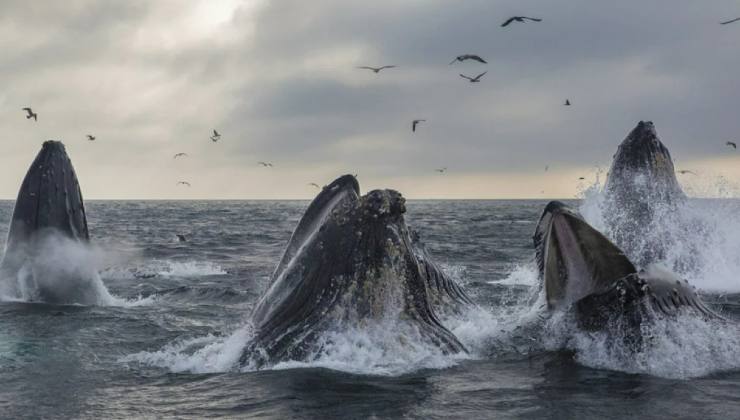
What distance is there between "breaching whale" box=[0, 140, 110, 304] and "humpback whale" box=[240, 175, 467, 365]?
501cm

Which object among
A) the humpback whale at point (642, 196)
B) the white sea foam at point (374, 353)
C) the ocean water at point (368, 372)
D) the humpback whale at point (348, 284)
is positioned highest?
the humpback whale at point (642, 196)

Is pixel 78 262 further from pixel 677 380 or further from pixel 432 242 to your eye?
pixel 432 242

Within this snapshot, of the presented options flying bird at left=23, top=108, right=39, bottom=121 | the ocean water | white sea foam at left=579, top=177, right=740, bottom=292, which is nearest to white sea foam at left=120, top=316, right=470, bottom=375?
the ocean water

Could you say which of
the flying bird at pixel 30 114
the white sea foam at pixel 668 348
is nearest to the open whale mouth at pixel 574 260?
the white sea foam at pixel 668 348

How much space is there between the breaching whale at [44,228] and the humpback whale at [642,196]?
8091mm

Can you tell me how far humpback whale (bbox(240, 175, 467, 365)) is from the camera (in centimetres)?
680

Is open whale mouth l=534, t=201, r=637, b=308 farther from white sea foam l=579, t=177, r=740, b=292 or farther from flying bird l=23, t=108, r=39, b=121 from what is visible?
flying bird l=23, t=108, r=39, b=121

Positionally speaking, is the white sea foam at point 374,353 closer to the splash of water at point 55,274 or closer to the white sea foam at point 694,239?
the splash of water at point 55,274

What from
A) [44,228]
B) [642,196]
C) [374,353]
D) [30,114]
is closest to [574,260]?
[374,353]

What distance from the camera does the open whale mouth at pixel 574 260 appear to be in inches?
281

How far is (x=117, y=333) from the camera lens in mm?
10148

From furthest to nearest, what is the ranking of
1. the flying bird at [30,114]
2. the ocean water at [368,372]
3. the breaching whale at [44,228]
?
the flying bird at [30,114] < the breaching whale at [44,228] < the ocean water at [368,372]

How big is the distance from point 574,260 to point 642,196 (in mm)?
5943

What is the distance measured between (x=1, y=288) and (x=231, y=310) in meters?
3.29
